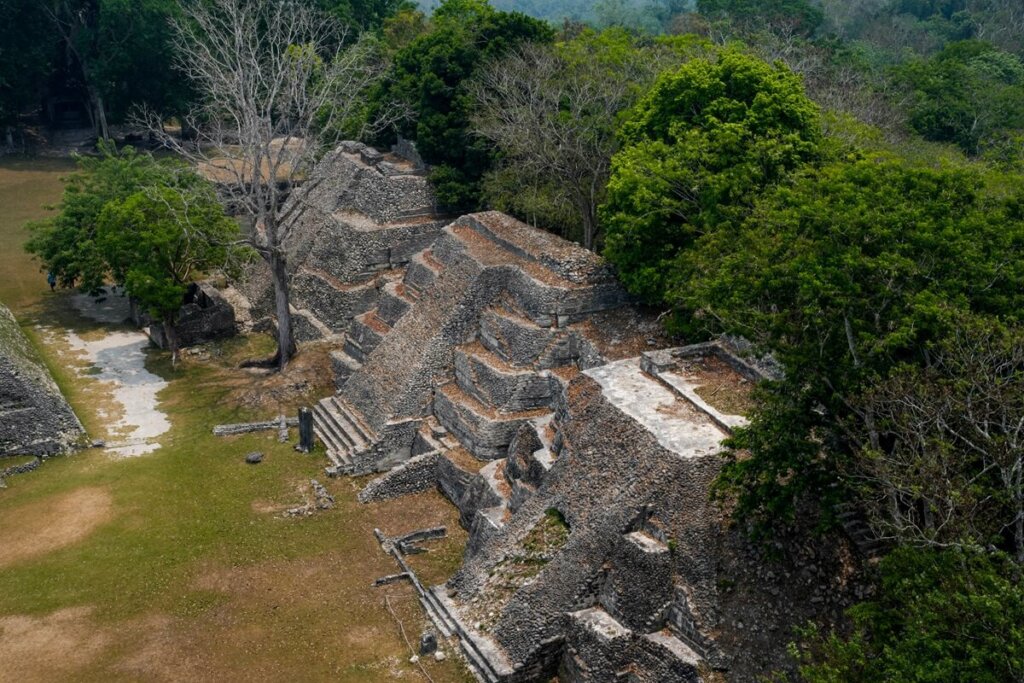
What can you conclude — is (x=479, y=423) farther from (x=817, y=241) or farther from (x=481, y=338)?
(x=817, y=241)

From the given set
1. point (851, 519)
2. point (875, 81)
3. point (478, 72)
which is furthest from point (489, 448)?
point (875, 81)

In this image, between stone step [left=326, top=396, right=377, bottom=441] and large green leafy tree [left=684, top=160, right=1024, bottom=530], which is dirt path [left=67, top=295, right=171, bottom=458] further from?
large green leafy tree [left=684, top=160, right=1024, bottom=530]

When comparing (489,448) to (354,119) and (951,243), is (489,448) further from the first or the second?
(354,119)

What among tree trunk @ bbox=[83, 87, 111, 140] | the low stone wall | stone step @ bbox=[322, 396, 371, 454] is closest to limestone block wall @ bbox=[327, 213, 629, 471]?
stone step @ bbox=[322, 396, 371, 454]

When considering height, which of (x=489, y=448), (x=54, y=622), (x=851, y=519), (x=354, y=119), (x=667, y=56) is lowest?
(x=54, y=622)

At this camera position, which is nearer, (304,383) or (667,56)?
(304,383)

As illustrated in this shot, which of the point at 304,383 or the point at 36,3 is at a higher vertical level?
the point at 36,3
